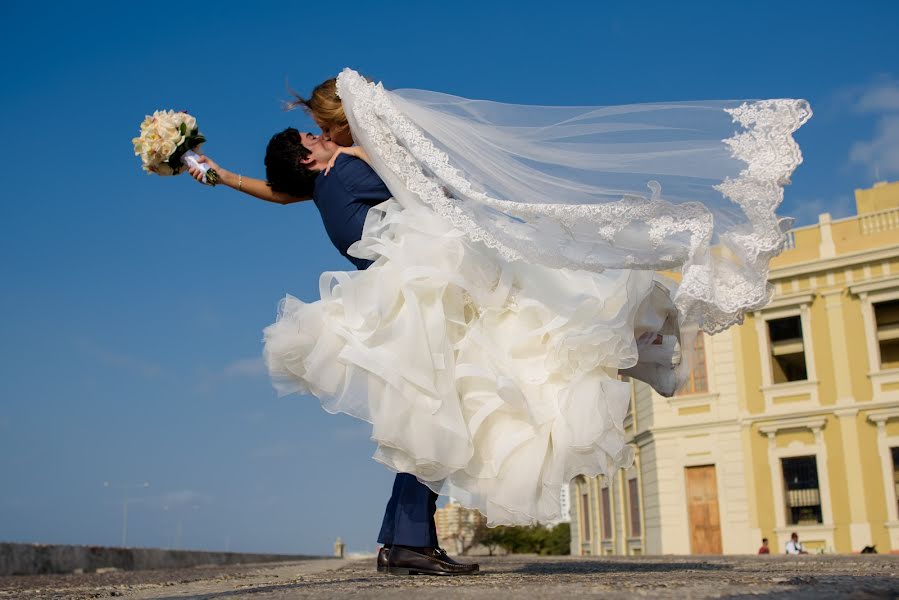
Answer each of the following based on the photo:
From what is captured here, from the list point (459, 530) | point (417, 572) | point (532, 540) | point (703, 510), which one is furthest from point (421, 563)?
point (532, 540)

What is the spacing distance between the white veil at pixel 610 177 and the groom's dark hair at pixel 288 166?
0.95 feet

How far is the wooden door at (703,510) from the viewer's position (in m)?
24.6

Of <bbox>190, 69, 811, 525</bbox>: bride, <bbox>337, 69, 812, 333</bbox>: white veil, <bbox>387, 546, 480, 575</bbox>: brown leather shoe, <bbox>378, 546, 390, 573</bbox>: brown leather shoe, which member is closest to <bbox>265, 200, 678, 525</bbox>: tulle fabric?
<bbox>190, 69, 811, 525</bbox>: bride

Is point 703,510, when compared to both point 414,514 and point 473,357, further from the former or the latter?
point 473,357

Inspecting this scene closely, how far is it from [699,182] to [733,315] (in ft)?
1.95

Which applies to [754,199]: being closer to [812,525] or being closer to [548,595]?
[548,595]

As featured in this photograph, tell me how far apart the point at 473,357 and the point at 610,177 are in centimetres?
101

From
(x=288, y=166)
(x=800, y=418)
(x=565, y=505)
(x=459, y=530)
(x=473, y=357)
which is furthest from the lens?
(x=459, y=530)

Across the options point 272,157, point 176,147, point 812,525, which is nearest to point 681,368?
point 272,157

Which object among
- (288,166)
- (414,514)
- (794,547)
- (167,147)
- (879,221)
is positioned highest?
(879,221)

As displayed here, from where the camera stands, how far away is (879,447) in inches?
902

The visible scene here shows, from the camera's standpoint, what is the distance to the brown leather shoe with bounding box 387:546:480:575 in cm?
385

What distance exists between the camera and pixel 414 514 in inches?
153

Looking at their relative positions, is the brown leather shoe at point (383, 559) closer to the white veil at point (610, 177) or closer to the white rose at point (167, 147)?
the white veil at point (610, 177)
